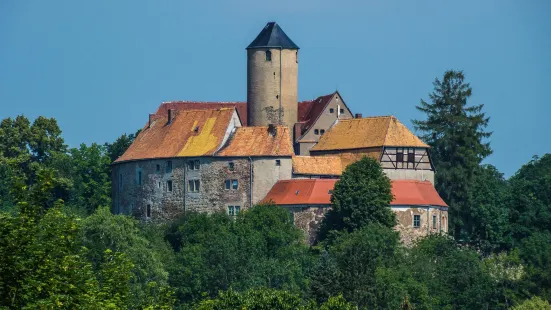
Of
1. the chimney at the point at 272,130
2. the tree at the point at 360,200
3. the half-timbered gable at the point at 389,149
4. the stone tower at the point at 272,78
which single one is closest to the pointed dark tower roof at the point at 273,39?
the stone tower at the point at 272,78

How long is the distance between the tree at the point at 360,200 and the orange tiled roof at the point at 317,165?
315 cm

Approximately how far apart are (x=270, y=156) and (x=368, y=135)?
623cm

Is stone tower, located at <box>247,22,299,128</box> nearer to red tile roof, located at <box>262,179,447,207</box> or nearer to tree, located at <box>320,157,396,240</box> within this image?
red tile roof, located at <box>262,179,447,207</box>

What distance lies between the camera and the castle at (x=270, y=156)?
8650 cm

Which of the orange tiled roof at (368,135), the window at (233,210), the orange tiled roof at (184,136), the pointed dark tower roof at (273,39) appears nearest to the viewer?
the window at (233,210)

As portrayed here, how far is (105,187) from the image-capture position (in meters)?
101

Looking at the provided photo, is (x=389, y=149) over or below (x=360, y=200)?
over

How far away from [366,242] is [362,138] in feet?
34.9

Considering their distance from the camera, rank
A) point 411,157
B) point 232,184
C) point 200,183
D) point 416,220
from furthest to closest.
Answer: point 411,157 < point 200,183 < point 232,184 < point 416,220

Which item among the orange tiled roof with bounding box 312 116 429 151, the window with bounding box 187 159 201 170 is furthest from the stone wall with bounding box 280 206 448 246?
the window with bounding box 187 159 201 170

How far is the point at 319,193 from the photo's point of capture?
85.5 m

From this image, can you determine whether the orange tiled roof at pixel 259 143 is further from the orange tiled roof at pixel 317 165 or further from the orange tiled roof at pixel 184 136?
the orange tiled roof at pixel 317 165

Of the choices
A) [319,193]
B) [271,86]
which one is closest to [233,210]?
[319,193]

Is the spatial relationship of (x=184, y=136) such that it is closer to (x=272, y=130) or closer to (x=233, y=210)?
(x=272, y=130)
